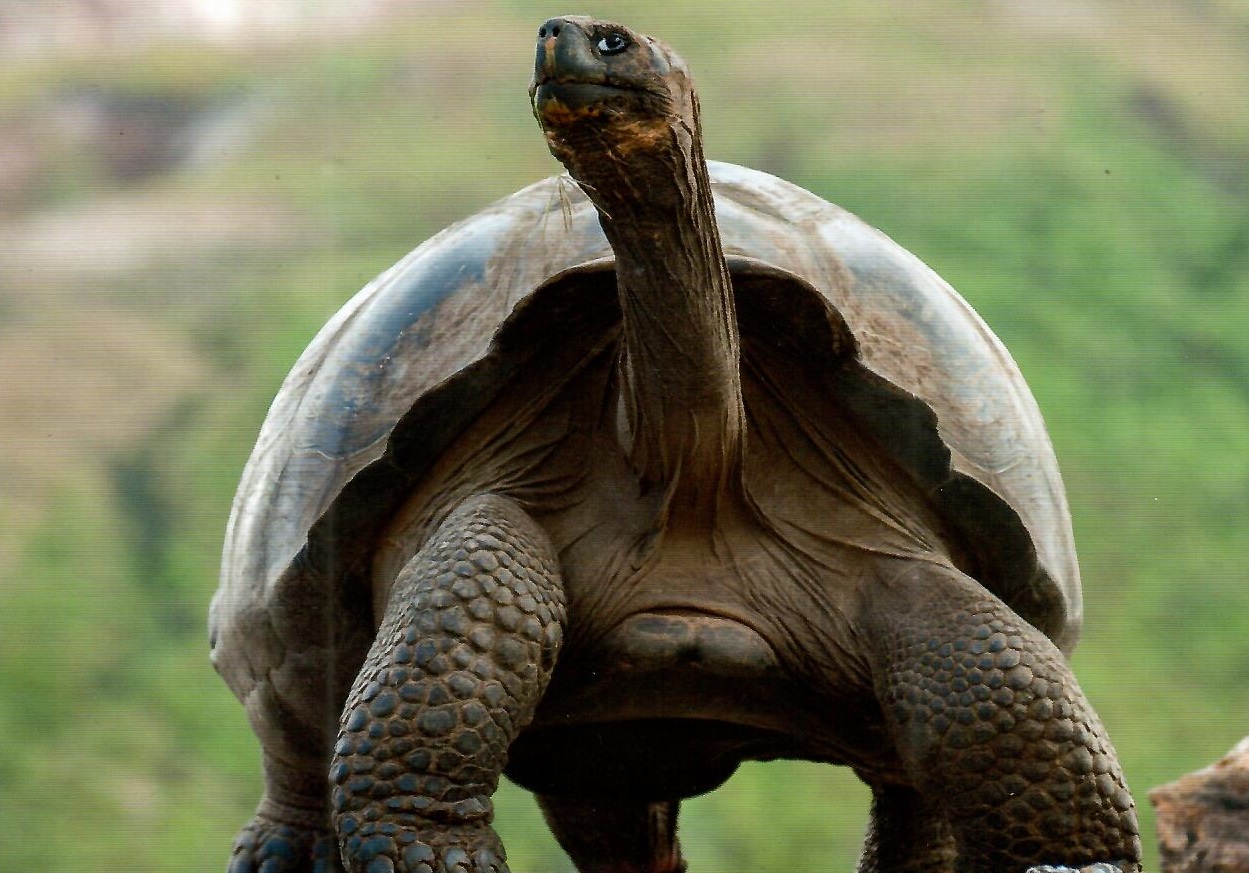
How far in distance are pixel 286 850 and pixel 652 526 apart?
1.25 meters

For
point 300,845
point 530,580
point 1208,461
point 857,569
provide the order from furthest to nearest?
point 1208,461 < point 300,845 < point 857,569 < point 530,580

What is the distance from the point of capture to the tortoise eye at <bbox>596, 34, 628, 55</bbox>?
2.45m

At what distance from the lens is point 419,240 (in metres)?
8.38

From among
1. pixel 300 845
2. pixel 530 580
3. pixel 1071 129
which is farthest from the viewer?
pixel 1071 129

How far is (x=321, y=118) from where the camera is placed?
8852 millimetres

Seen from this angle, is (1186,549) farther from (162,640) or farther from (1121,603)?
(162,640)

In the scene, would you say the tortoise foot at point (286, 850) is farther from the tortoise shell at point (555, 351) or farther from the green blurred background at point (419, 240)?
the green blurred background at point (419, 240)

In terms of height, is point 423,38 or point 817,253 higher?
point 423,38

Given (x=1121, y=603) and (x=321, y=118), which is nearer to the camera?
(x=1121, y=603)

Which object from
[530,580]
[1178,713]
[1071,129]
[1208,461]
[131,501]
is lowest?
[530,580]

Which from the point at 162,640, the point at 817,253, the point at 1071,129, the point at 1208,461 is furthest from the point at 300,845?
the point at 1071,129

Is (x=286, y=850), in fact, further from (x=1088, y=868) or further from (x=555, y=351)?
(x=1088, y=868)

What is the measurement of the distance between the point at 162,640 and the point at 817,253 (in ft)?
18.7

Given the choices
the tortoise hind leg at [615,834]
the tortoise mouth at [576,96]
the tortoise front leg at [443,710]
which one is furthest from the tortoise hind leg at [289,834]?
the tortoise mouth at [576,96]
